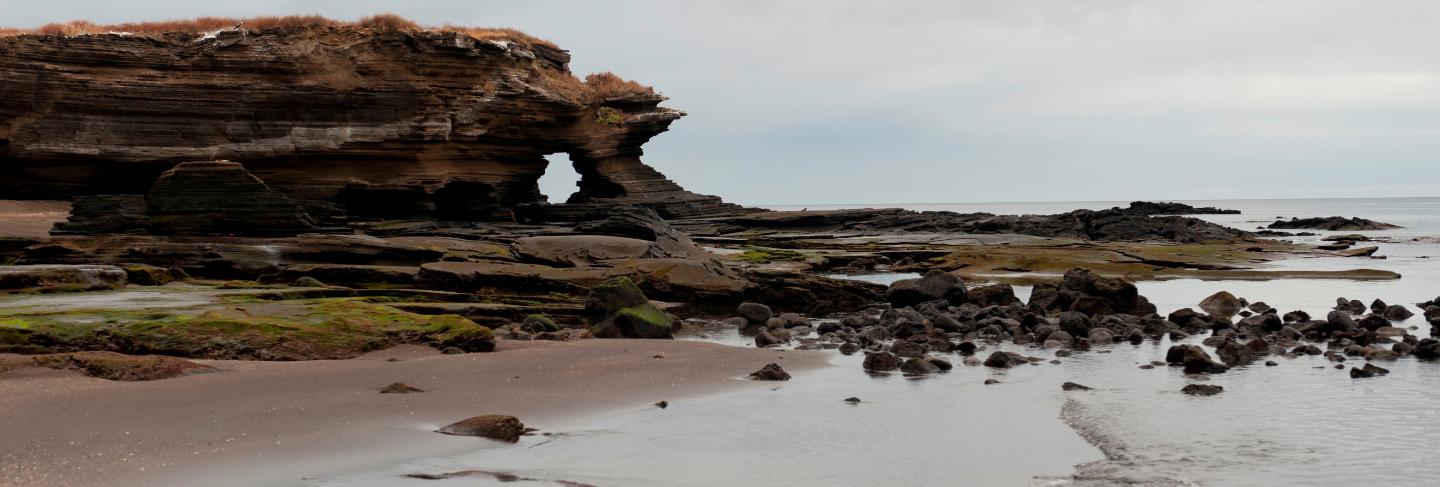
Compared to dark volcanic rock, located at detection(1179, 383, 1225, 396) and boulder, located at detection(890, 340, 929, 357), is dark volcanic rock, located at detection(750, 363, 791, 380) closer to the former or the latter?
boulder, located at detection(890, 340, 929, 357)

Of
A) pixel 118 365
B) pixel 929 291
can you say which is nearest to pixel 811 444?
pixel 118 365

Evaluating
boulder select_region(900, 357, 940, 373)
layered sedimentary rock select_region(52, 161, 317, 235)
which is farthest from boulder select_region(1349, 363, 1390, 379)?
layered sedimentary rock select_region(52, 161, 317, 235)

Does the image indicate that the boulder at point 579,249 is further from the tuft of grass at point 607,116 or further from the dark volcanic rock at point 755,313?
the tuft of grass at point 607,116

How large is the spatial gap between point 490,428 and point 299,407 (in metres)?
1.72

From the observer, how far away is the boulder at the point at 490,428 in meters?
8.18

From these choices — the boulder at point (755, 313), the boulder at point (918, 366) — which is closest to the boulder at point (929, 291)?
the boulder at point (755, 313)

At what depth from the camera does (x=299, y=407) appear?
28.9 feet

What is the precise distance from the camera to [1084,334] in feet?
51.3

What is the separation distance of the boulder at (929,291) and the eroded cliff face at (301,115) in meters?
18.4

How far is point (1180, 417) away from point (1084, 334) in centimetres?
611

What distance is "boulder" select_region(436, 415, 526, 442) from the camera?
818 cm

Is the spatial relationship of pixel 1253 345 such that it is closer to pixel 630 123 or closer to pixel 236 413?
pixel 236 413

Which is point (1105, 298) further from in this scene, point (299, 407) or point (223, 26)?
point (223, 26)

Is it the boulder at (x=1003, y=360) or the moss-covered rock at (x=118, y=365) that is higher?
the moss-covered rock at (x=118, y=365)
